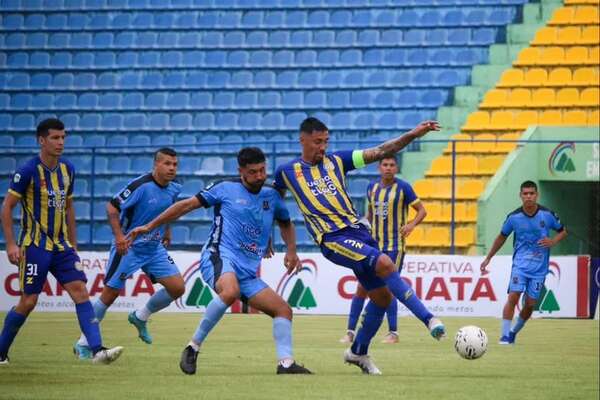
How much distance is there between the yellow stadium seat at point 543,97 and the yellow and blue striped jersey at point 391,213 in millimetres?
9523

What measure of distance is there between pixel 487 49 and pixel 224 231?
54.9 feet

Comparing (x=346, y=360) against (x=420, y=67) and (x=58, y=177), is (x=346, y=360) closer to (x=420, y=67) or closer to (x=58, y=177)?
(x=58, y=177)

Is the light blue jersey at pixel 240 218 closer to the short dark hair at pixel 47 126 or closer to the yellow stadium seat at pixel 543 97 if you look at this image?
the short dark hair at pixel 47 126

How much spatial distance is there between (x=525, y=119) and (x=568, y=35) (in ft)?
8.11

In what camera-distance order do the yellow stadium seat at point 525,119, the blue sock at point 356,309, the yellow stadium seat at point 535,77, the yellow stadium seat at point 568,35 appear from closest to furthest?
the blue sock at point 356,309, the yellow stadium seat at point 525,119, the yellow stadium seat at point 535,77, the yellow stadium seat at point 568,35

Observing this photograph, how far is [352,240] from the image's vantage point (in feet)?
35.6

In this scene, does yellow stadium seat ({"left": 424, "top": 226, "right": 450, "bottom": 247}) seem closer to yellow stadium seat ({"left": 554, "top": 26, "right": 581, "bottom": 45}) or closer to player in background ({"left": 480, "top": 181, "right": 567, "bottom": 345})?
yellow stadium seat ({"left": 554, "top": 26, "right": 581, "bottom": 45})

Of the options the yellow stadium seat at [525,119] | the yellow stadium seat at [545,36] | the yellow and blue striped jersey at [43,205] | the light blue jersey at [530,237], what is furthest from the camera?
the yellow stadium seat at [545,36]

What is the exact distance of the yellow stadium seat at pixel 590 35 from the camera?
1030 inches

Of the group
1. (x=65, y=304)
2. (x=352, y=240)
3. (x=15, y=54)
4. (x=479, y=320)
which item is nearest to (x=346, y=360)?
(x=352, y=240)

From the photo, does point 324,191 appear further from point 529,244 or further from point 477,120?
point 477,120

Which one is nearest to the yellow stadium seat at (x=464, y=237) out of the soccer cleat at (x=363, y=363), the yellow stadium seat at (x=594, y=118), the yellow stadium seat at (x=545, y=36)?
the yellow stadium seat at (x=594, y=118)

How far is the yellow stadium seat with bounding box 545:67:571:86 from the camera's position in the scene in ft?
84.1

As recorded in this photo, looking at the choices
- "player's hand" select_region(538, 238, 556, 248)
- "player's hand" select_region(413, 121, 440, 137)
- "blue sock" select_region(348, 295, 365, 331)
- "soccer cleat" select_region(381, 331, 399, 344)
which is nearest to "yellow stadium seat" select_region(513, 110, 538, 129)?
"player's hand" select_region(538, 238, 556, 248)
